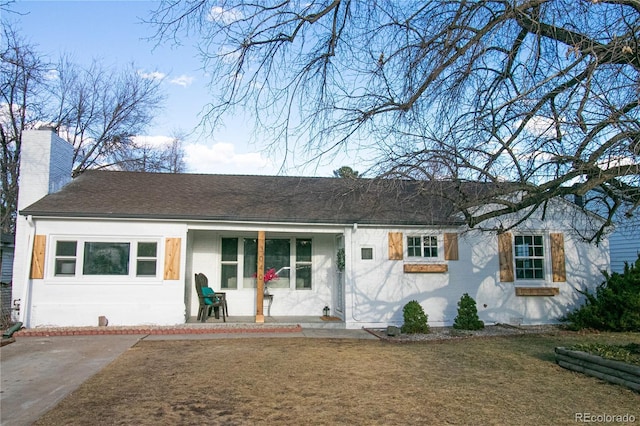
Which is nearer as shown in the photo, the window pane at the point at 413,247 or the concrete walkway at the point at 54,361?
the concrete walkway at the point at 54,361

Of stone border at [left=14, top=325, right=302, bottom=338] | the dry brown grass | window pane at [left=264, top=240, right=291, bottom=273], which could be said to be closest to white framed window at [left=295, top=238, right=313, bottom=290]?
window pane at [left=264, top=240, right=291, bottom=273]

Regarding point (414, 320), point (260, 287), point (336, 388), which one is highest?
point (260, 287)

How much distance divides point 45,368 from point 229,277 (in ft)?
21.0

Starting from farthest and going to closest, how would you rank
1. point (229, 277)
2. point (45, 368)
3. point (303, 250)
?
point (303, 250)
point (229, 277)
point (45, 368)

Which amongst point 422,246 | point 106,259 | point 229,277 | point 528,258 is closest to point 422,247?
point 422,246

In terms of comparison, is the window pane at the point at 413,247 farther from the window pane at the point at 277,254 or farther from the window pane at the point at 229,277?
the window pane at the point at 229,277

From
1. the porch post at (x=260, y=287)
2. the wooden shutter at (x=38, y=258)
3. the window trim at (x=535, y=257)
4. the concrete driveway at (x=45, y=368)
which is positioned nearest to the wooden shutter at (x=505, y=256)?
the window trim at (x=535, y=257)

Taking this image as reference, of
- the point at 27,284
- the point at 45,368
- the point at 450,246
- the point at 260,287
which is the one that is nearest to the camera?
the point at 45,368

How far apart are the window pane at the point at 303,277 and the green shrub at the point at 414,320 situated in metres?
3.45

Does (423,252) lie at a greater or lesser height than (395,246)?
lesser

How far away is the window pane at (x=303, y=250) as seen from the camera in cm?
1377

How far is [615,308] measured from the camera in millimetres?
11422

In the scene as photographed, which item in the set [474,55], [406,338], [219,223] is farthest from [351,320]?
[474,55]

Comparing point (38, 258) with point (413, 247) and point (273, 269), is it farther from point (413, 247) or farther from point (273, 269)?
point (413, 247)
